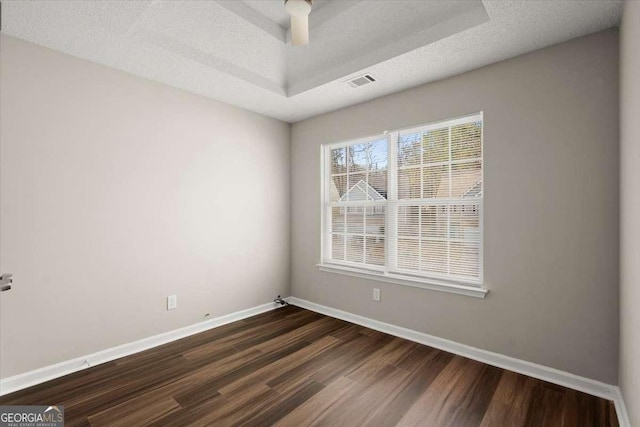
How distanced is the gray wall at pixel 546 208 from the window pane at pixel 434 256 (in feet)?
0.75

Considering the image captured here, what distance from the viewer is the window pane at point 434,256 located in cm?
284

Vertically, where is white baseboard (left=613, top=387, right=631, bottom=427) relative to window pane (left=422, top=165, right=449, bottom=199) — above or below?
below

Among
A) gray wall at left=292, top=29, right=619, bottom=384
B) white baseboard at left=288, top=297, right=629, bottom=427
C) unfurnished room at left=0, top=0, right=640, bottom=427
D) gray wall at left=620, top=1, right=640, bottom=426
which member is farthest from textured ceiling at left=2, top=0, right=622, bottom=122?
white baseboard at left=288, top=297, right=629, bottom=427

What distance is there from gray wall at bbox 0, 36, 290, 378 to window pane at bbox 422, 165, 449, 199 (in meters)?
1.96

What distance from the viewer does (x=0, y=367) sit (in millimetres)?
2094

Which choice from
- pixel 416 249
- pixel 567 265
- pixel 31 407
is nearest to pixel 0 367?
pixel 31 407

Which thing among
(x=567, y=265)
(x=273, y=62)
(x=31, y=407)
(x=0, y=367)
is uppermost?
(x=273, y=62)

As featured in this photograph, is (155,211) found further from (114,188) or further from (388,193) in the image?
(388,193)

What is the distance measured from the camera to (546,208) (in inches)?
88.4

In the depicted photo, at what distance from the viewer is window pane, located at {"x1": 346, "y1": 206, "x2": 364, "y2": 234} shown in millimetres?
3510

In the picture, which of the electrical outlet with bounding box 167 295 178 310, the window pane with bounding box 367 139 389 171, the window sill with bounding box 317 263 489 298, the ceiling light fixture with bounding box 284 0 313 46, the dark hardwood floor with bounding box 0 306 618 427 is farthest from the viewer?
the window pane with bounding box 367 139 389 171

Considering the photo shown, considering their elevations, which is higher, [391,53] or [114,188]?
[391,53]

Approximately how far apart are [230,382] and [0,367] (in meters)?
1.56

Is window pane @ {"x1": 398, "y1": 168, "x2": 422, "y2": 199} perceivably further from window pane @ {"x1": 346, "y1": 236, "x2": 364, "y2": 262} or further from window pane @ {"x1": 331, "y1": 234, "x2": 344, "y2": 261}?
window pane @ {"x1": 331, "y1": 234, "x2": 344, "y2": 261}
